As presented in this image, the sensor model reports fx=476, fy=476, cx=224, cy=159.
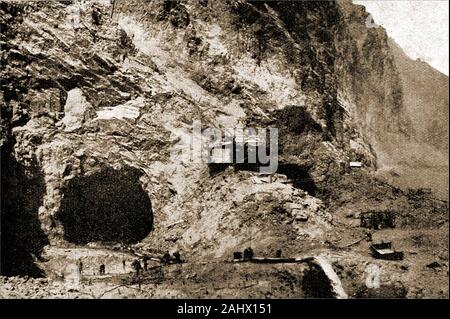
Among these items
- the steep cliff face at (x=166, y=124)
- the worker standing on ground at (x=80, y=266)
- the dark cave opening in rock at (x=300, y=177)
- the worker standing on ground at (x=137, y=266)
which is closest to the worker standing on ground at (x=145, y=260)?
the worker standing on ground at (x=137, y=266)

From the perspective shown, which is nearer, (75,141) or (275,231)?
(275,231)

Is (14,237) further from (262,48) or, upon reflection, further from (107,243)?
(262,48)

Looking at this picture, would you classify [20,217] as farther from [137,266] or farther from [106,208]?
[137,266]

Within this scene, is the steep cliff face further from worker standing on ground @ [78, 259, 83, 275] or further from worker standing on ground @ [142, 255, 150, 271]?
worker standing on ground @ [78, 259, 83, 275]

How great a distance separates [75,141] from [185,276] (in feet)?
23.3

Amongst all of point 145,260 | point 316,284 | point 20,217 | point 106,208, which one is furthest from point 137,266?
point 316,284

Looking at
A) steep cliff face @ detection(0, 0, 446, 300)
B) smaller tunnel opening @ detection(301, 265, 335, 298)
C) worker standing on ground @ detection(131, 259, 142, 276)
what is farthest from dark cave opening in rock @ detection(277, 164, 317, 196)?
worker standing on ground @ detection(131, 259, 142, 276)

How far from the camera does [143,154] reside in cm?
1930

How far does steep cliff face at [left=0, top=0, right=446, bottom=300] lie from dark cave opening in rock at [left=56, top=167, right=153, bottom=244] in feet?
0.14

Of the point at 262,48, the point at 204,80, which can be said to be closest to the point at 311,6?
the point at 262,48

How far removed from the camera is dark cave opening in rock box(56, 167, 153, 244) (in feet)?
61.7

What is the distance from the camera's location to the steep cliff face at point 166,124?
59.9ft

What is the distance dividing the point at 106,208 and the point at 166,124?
4.14 metres

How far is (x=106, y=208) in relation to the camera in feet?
62.3
